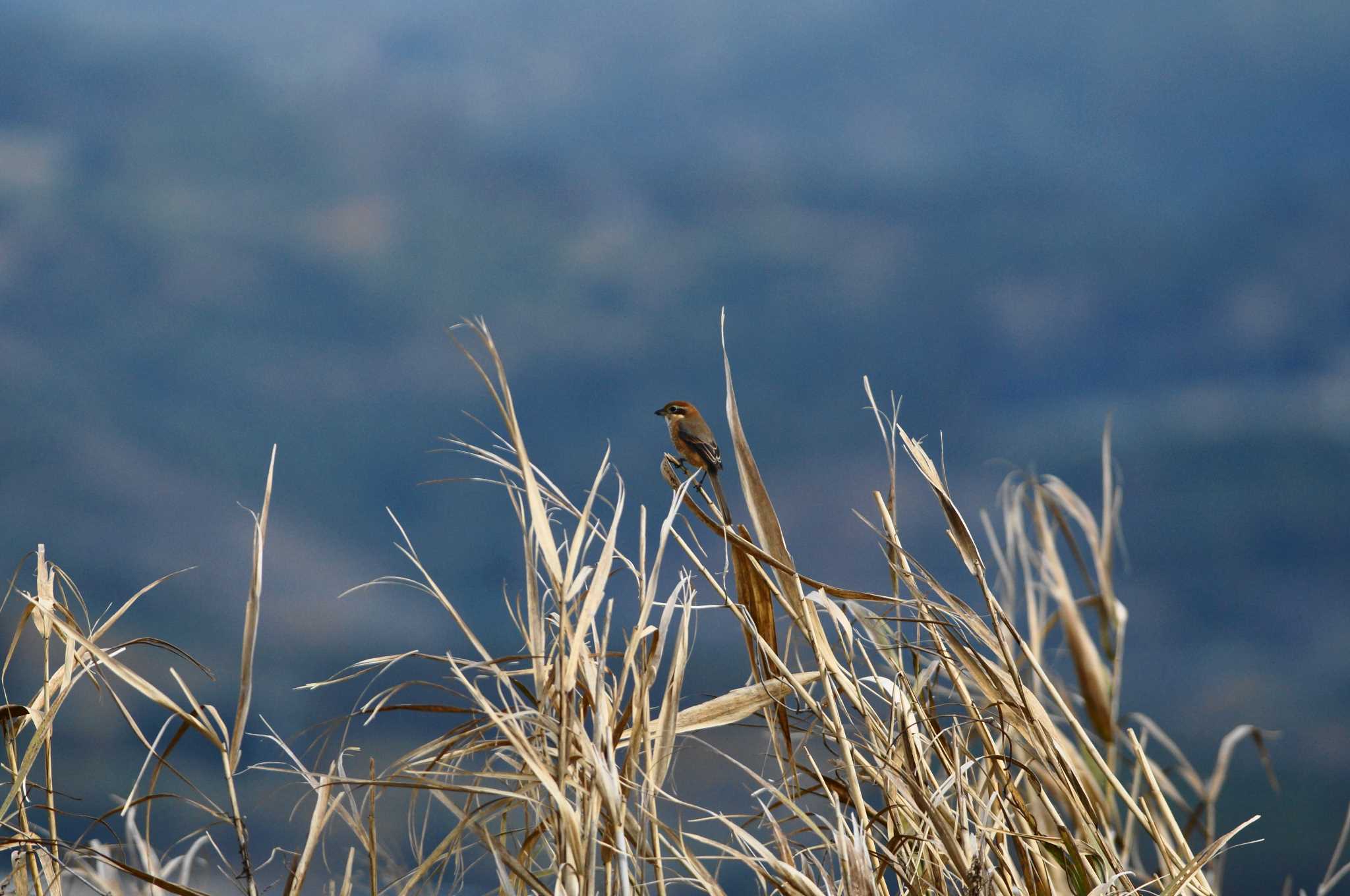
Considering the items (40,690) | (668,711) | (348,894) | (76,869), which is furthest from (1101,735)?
(40,690)

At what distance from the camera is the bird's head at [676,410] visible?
4.96 metres

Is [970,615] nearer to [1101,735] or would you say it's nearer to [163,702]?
[1101,735]

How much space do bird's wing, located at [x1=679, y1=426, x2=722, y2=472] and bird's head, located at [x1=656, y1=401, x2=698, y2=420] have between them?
478mm

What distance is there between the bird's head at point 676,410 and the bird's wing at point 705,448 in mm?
478

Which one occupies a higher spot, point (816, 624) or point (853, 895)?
point (816, 624)

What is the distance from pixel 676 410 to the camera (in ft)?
16.8

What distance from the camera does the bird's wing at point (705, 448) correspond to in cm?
424

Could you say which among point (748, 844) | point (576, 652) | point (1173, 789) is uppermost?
point (576, 652)

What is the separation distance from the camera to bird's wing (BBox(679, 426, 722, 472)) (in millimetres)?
4242

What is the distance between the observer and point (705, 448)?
14.1 ft

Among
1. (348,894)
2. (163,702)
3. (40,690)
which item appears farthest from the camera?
(40,690)

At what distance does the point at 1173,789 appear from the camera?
5.20ft

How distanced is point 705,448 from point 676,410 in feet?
2.75

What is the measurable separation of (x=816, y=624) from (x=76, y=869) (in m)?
1.22
